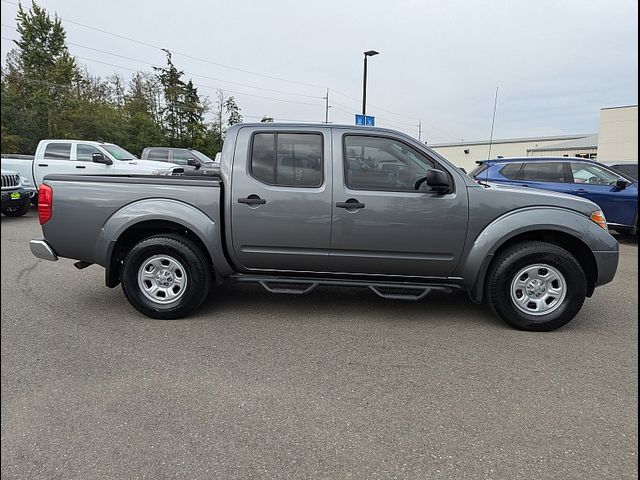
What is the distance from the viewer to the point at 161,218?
4.02 meters

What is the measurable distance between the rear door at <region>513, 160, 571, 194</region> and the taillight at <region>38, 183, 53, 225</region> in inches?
328

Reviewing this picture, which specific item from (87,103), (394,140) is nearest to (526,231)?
(394,140)

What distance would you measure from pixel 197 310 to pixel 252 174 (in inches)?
60.5

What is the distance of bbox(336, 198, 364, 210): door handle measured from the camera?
12.9 feet

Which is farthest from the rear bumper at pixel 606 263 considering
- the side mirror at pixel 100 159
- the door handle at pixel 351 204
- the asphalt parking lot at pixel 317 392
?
Answer: the side mirror at pixel 100 159

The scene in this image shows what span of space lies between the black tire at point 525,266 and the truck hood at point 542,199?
39 cm

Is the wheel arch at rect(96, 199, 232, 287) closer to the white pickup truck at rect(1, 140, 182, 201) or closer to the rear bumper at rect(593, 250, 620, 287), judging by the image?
the rear bumper at rect(593, 250, 620, 287)

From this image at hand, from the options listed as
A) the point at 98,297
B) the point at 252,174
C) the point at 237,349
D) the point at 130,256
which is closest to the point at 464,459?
the point at 237,349

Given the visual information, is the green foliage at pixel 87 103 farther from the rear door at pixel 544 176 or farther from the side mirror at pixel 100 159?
the rear door at pixel 544 176

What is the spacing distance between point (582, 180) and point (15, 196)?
13.0 meters

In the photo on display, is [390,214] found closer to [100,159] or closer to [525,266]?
[525,266]

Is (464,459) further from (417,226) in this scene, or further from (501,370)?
(417,226)

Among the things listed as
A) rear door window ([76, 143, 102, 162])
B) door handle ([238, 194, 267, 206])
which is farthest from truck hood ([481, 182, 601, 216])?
rear door window ([76, 143, 102, 162])

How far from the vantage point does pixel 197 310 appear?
14.3 feet
